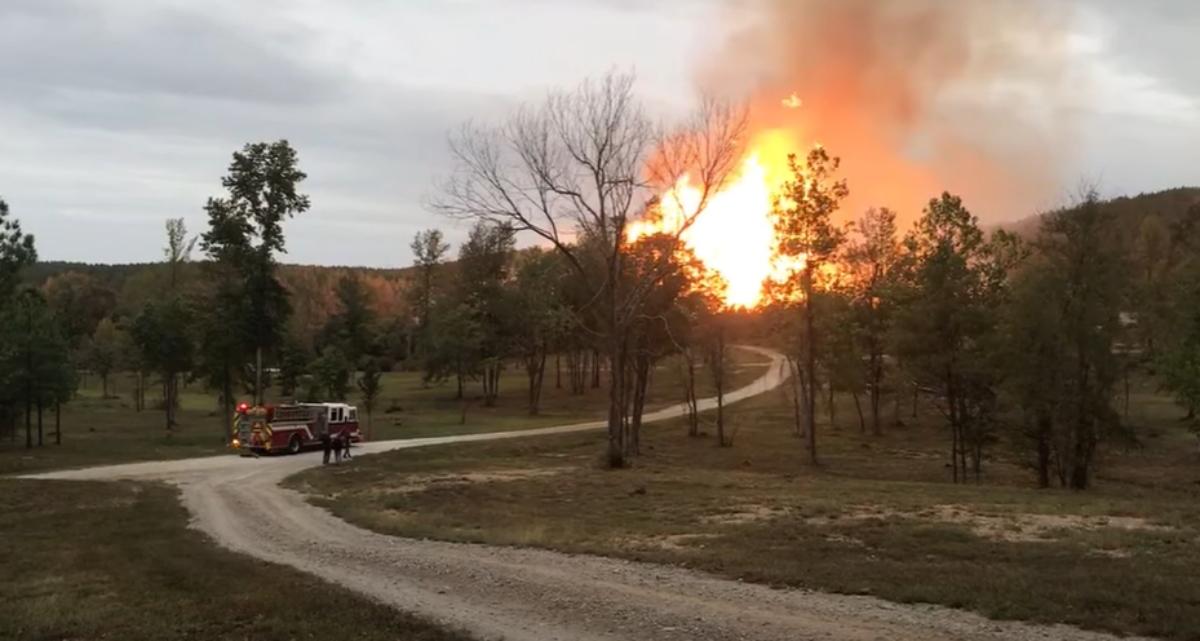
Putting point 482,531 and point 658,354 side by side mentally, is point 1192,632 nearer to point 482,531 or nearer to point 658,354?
point 482,531

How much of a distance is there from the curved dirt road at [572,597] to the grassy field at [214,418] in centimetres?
2769

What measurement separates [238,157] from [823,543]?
51353 mm

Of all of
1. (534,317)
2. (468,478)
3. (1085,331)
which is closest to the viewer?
(468,478)

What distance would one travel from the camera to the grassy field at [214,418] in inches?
1772

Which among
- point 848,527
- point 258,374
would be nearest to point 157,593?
point 848,527

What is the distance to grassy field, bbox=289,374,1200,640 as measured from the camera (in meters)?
11.6

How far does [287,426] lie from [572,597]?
38436 millimetres

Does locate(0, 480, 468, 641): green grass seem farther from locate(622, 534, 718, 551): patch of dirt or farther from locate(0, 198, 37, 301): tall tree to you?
locate(0, 198, 37, 301): tall tree

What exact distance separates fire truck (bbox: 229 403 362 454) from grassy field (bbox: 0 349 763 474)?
2.72 m

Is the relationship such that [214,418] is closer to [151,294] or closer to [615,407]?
[151,294]

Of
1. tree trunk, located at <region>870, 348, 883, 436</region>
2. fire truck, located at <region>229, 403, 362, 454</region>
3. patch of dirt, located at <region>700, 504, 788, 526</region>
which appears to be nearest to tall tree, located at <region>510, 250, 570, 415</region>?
tree trunk, located at <region>870, 348, 883, 436</region>

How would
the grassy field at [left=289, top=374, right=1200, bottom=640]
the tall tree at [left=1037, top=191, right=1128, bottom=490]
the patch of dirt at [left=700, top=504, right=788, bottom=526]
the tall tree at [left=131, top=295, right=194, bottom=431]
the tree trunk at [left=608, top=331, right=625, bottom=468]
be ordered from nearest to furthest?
1. the grassy field at [left=289, top=374, right=1200, bottom=640]
2. the patch of dirt at [left=700, top=504, right=788, bottom=526]
3. the tall tree at [left=1037, top=191, right=1128, bottom=490]
4. the tree trunk at [left=608, top=331, right=625, bottom=468]
5. the tall tree at [left=131, top=295, right=194, bottom=431]

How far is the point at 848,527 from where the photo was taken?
18.0 metres

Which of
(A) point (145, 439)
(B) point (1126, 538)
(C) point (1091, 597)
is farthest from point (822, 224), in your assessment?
(A) point (145, 439)
